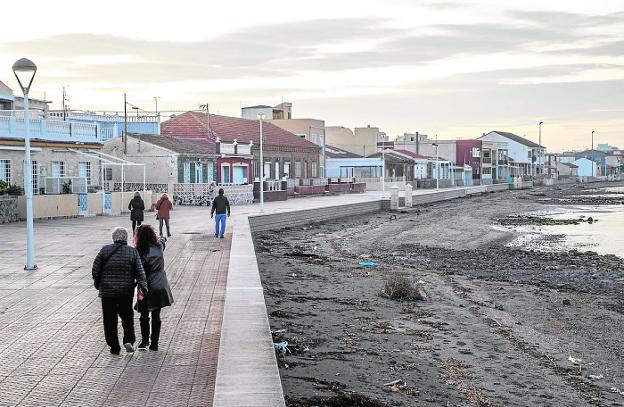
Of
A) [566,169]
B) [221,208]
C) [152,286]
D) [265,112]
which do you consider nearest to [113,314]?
[152,286]

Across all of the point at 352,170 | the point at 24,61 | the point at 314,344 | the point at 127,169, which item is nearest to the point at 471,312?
the point at 314,344

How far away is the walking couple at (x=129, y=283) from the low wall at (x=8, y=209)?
876 inches

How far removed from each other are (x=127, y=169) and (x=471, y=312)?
34.5 meters

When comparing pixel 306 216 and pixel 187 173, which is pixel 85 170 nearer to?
pixel 187 173

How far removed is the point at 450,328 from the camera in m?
13.8

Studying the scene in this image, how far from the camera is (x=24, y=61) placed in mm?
16312

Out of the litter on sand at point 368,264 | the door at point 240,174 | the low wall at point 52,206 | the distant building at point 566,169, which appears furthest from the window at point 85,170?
the distant building at point 566,169

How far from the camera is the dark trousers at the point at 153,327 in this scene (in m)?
9.48

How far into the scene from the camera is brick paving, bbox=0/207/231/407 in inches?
305

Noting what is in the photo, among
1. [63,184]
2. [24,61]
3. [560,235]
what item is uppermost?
[24,61]

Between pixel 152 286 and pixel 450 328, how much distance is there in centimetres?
614

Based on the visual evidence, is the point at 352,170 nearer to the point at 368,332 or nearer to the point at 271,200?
the point at 271,200

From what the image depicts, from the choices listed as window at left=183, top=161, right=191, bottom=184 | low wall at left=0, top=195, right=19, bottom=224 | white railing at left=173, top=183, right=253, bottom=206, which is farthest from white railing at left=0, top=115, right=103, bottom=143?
window at left=183, top=161, right=191, bottom=184

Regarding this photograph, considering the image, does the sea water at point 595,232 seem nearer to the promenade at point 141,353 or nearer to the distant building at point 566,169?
the promenade at point 141,353
